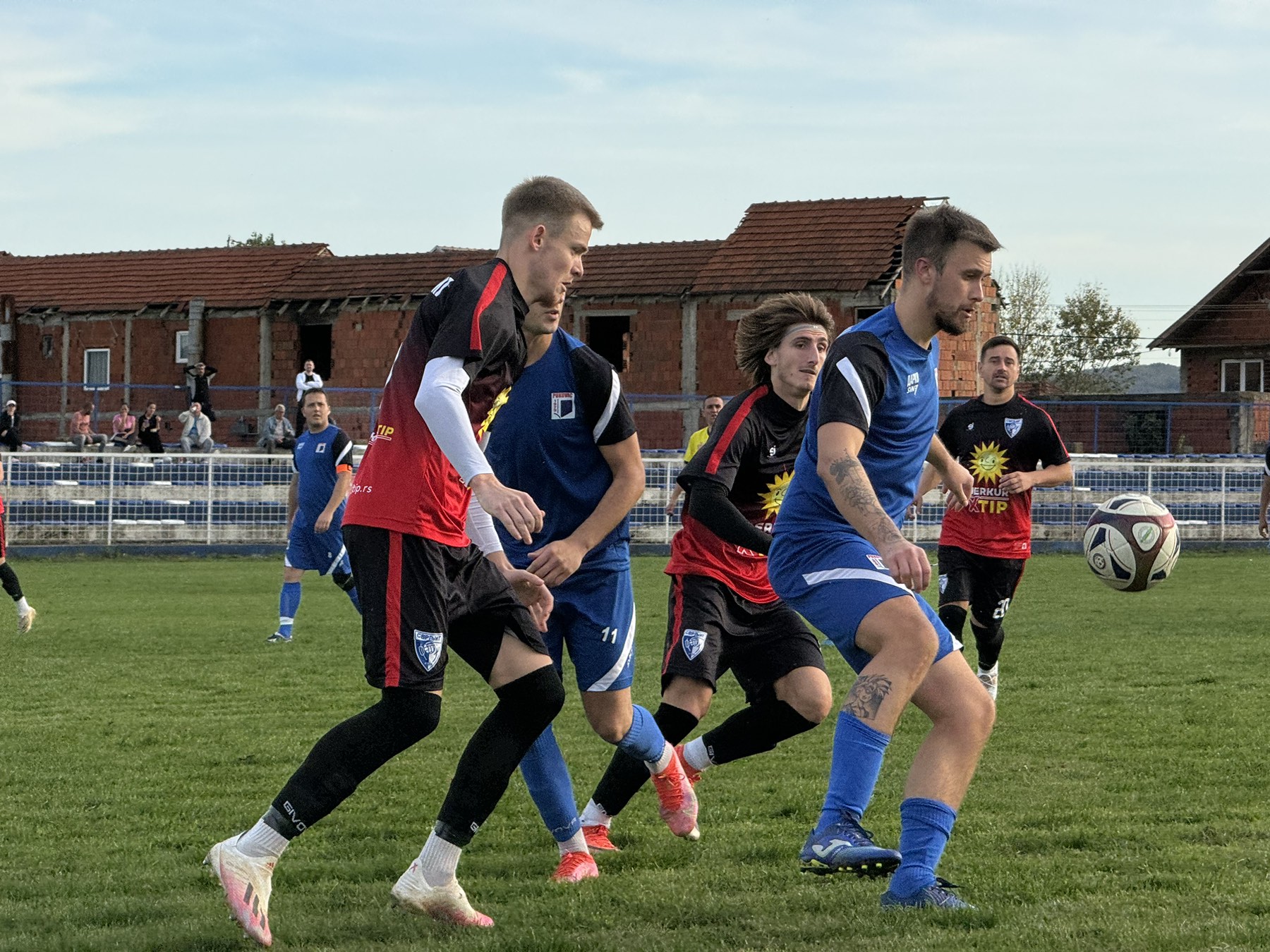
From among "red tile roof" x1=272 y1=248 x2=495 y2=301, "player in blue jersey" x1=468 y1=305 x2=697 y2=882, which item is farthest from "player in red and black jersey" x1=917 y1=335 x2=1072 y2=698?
"red tile roof" x1=272 y1=248 x2=495 y2=301

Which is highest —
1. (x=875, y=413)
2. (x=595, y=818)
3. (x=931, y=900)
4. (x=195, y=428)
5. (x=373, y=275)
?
(x=373, y=275)

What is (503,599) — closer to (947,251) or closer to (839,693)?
(947,251)

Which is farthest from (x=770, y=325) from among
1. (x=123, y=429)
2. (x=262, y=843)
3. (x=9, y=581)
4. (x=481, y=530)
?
(x=123, y=429)

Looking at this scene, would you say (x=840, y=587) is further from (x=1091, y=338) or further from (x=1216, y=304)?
(x=1091, y=338)

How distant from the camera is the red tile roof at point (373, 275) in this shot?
36406 mm

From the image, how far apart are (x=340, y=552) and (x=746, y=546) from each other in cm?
806

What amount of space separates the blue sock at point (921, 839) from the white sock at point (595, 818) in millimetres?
1583

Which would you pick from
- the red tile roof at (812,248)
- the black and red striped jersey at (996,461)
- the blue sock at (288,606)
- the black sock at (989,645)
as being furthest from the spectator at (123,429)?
the black sock at (989,645)

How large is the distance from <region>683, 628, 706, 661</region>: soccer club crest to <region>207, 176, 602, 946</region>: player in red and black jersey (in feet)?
4.16

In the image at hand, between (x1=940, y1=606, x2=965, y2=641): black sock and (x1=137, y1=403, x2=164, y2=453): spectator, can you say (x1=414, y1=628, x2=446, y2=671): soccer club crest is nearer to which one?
(x1=940, y1=606, x2=965, y2=641): black sock

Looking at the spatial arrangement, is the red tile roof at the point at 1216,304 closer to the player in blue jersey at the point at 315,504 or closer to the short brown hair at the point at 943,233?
the player in blue jersey at the point at 315,504

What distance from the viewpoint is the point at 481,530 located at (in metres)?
4.47

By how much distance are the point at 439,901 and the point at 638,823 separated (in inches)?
67.1

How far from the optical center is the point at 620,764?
18.4ft
